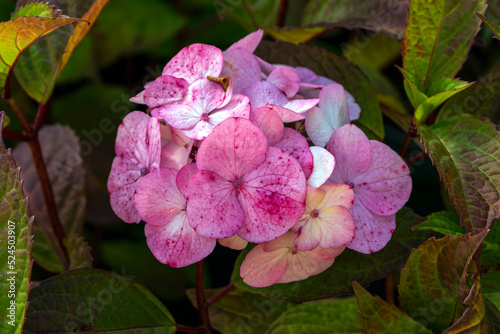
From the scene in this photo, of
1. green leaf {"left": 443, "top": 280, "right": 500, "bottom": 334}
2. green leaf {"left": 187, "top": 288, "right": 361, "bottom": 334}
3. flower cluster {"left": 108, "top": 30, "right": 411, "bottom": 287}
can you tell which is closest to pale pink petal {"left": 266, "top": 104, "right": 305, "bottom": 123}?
flower cluster {"left": 108, "top": 30, "right": 411, "bottom": 287}

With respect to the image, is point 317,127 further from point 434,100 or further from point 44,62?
point 44,62

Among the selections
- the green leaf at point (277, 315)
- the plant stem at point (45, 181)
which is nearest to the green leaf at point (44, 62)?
the plant stem at point (45, 181)

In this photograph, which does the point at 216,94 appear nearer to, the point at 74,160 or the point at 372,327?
the point at 372,327

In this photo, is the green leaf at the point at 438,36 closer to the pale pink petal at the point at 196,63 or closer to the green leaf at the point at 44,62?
the pale pink petal at the point at 196,63

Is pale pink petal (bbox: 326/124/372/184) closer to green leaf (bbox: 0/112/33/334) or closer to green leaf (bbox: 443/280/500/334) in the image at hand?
green leaf (bbox: 443/280/500/334)

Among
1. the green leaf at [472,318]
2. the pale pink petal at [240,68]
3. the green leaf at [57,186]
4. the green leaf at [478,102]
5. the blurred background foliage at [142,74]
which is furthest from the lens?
the blurred background foliage at [142,74]

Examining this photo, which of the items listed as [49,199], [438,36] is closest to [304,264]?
[438,36]

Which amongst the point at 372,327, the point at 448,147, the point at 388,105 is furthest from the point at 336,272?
the point at 388,105
